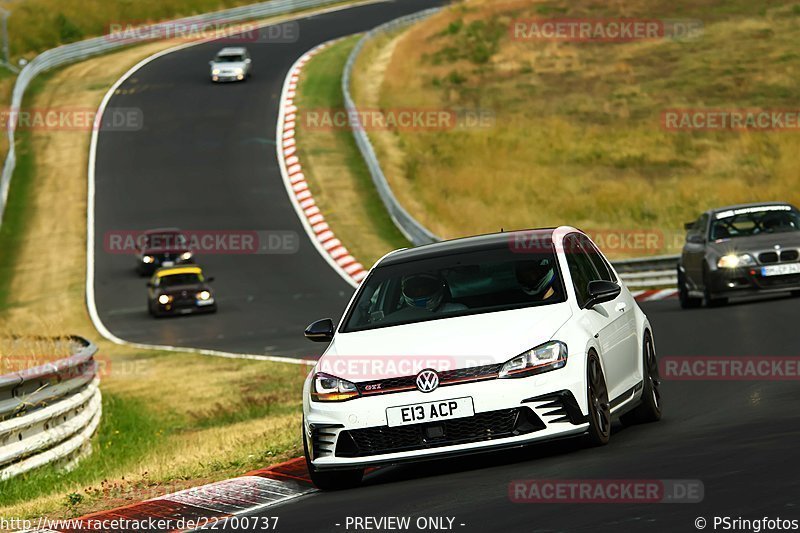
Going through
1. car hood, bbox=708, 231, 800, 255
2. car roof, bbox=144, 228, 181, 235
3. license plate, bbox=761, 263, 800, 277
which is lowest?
car roof, bbox=144, 228, 181, 235

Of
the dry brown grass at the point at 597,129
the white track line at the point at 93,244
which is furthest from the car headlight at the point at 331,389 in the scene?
the dry brown grass at the point at 597,129

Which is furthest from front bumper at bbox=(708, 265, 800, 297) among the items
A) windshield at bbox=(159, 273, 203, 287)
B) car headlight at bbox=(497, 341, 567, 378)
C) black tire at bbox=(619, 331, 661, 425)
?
windshield at bbox=(159, 273, 203, 287)

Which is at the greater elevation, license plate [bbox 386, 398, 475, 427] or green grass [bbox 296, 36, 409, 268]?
license plate [bbox 386, 398, 475, 427]

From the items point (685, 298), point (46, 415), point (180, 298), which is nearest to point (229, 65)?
point (180, 298)

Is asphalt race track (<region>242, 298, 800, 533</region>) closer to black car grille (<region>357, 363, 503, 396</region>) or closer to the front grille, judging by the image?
black car grille (<region>357, 363, 503, 396</region>)

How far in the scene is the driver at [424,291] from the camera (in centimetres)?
1031

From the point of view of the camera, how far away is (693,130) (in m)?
53.0

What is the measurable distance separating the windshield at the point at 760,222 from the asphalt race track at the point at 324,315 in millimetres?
1129

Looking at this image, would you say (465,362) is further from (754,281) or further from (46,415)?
(754,281)

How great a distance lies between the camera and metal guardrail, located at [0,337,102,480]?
12734 mm

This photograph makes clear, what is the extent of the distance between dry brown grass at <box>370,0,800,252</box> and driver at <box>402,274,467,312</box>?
91.0 feet

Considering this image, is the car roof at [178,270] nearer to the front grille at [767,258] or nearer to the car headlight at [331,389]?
the front grille at [767,258]

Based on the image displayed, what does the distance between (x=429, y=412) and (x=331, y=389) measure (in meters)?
0.71

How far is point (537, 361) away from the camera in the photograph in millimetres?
9234
